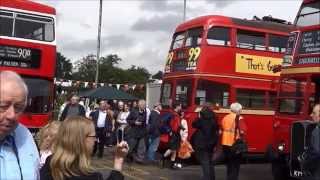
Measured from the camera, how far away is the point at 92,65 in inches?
3221

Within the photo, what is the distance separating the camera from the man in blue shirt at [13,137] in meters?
2.64

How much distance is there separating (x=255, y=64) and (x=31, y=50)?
6508 mm

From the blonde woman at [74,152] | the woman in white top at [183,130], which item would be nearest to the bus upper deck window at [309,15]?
the woman in white top at [183,130]

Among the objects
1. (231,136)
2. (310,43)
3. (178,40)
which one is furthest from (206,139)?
(178,40)

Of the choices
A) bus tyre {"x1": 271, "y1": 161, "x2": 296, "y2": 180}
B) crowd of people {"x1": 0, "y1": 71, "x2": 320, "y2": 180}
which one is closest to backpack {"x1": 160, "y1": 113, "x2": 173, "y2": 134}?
crowd of people {"x1": 0, "y1": 71, "x2": 320, "y2": 180}

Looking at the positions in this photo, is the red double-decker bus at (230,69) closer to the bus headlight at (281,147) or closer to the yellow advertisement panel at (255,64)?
the yellow advertisement panel at (255,64)

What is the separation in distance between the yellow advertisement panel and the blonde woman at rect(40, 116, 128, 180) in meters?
14.2

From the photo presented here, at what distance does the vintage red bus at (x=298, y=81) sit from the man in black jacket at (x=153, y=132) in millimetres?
4534

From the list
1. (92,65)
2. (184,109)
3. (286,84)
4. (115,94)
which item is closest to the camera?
(286,84)

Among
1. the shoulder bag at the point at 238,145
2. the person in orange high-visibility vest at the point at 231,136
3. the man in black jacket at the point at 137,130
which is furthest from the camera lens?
the man in black jacket at the point at 137,130

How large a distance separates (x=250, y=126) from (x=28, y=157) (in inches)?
→ 607

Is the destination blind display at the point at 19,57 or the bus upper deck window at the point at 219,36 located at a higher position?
the bus upper deck window at the point at 219,36

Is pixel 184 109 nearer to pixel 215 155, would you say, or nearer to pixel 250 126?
pixel 250 126

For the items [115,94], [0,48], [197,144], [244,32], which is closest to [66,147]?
[197,144]
